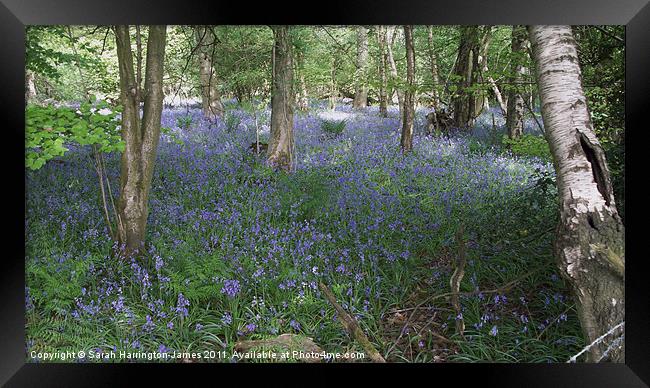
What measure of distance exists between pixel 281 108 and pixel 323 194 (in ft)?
2.65

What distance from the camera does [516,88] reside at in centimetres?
375

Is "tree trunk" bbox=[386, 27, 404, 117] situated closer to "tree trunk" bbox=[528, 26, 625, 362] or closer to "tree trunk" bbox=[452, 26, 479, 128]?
"tree trunk" bbox=[452, 26, 479, 128]

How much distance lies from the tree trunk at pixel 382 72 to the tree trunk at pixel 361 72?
115 mm

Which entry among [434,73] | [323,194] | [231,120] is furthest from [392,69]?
[231,120]

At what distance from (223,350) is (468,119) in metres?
2.81

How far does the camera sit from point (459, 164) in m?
3.92

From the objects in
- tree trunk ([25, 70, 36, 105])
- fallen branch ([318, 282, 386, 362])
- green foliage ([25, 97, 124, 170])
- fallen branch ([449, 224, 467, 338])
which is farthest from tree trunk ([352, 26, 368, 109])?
tree trunk ([25, 70, 36, 105])

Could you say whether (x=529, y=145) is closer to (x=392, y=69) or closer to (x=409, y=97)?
(x=409, y=97)

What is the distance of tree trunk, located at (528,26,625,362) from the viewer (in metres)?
2.80

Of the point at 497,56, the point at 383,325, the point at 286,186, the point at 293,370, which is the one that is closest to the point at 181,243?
the point at 286,186

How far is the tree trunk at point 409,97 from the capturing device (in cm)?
361

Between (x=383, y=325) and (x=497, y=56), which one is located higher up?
(x=497, y=56)

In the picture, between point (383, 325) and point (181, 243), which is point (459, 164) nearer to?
point (383, 325)

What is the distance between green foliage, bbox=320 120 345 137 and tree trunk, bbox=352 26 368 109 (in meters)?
0.19
